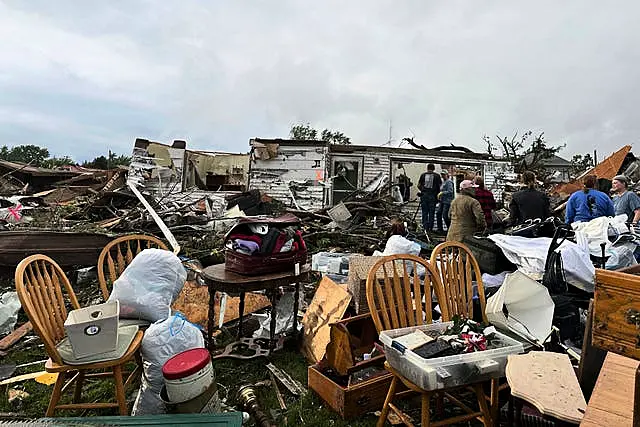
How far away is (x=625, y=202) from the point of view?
580cm

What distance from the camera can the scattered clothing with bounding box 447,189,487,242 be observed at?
19.4ft

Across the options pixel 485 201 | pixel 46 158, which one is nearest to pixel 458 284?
pixel 485 201

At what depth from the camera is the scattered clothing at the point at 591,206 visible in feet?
18.5

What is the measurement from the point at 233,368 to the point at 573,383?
8.79ft

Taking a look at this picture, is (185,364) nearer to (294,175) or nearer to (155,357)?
(155,357)

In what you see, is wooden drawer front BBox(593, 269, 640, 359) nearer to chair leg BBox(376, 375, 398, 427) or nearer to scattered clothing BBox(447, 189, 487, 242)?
chair leg BBox(376, 375, 398, 427)

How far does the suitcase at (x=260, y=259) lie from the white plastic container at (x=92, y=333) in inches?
51.2

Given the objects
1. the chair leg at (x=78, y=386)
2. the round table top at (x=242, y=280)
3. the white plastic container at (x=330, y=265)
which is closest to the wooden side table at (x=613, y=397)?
the round table top at (x=242, y=280)

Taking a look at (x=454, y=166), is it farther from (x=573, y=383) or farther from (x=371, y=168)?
(x=573, y=383)

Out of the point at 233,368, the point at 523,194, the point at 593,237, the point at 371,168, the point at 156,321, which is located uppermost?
the point at 371,168

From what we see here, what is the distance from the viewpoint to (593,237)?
448 cm

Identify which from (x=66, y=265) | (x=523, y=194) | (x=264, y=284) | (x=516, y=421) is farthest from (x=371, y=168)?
(x=516, y=421)

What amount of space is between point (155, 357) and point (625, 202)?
5.88 metres

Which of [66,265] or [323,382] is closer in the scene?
[323,382]
